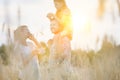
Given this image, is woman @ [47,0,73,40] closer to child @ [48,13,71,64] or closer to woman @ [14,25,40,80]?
→ child @ [48,13,71,64]

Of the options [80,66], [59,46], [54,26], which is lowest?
[80,66]

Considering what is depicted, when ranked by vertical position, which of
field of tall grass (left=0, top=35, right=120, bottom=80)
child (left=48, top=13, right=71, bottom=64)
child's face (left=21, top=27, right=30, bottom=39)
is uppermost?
child's face (left=21, top=27, right=30, bottom=39)

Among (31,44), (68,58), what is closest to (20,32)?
(31,44)

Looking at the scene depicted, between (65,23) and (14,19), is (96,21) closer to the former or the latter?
(65,23)

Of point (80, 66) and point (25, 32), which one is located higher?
point (25, 32)

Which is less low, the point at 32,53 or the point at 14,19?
the point at 14,19

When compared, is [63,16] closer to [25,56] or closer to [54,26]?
[54,26]

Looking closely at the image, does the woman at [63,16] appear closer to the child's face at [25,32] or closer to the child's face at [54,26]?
the child's face at [54,26]

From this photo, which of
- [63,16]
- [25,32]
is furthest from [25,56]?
[63,16]

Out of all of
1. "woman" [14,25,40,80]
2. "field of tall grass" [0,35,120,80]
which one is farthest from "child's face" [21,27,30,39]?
"field of tall grass" [0,35,120,80]

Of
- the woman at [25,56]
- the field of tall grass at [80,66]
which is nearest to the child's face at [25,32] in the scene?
the woman at [25,56]

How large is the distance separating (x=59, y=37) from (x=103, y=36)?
28cm

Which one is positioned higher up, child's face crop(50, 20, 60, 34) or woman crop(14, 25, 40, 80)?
child's face crop(50, 20, 60, 34)

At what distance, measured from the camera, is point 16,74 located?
9.89 ft
